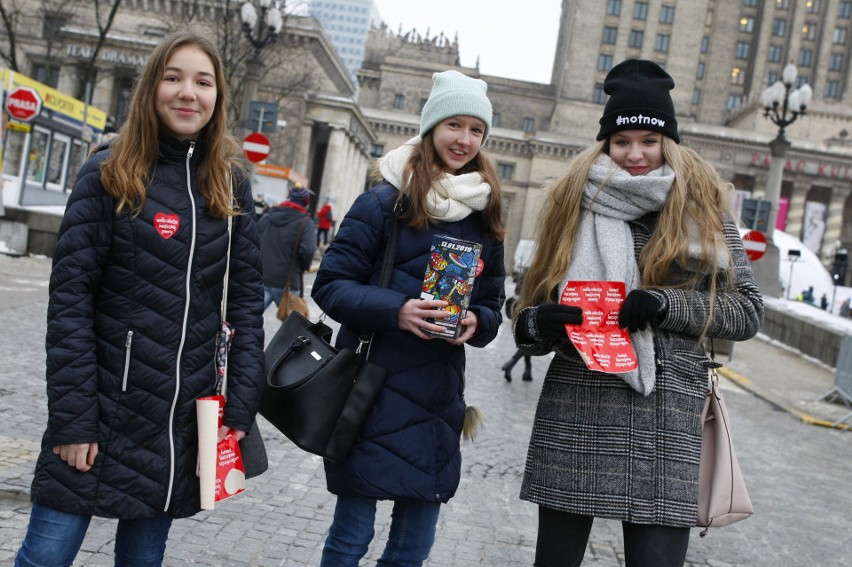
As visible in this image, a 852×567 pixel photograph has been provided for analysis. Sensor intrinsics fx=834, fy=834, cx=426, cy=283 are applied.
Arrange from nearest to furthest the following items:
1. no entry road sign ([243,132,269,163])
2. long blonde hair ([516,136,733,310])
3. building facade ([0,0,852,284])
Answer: long blonde hair ([516,136,733,310]) → no entry road sign ([243,132,269,163]) → building facade ([0,0,852,284])

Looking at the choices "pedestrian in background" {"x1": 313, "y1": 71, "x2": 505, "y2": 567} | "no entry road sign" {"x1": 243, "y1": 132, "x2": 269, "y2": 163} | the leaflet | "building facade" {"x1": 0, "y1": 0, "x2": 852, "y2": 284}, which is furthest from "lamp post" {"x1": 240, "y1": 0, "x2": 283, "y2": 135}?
"building facade" {"x1": 0, "y1": 0, "x2": 852, "y2": 284}

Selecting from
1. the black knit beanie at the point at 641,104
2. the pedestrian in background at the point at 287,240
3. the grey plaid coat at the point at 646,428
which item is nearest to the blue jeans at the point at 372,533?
the grey plaid coat at the point at 646,428

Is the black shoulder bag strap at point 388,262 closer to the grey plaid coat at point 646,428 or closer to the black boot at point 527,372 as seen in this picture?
the grey plaid coat at point 646,428

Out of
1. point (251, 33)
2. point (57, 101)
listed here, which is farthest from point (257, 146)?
point (57, 101)

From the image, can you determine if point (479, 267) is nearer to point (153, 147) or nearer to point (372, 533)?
point (372, 533)

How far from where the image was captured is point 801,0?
3821 inches

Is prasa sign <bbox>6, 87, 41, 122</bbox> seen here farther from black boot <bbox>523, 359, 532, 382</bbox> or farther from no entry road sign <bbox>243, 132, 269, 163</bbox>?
black boot <bbox>523, 359, 532, 382</bbox>

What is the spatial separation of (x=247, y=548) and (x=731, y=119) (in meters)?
96.8

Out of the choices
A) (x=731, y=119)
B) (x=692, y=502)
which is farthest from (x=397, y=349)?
(x=731, y=119)

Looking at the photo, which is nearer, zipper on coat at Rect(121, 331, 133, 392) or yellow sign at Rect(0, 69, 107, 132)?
zipper on coat at Rect(121, 331, 133, 392)

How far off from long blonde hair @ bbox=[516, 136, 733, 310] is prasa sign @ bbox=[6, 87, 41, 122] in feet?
→ 58.9

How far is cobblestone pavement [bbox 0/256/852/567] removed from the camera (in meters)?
4.18

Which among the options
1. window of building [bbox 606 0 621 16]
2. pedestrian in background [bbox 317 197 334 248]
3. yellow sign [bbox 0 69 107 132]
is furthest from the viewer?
window of building [bbox 606 0 621 16]

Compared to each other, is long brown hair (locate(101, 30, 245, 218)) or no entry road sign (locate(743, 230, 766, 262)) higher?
no entry road sign (locate(743, 230, 766, 262))
